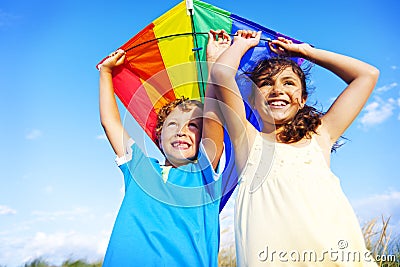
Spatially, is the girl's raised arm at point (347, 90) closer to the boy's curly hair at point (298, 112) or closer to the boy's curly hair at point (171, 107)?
the boy's curly hair at point (298, 112)

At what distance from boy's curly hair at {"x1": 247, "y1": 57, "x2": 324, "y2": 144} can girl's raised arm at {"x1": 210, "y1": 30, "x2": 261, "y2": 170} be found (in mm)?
213

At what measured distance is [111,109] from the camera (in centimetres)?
304

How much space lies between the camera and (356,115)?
255 centimetres

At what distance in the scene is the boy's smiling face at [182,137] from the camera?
2.88 m

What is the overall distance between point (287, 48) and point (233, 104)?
0.67 meters

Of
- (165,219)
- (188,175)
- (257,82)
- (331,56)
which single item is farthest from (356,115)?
(165,219)

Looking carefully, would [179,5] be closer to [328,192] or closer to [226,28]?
[226,28]

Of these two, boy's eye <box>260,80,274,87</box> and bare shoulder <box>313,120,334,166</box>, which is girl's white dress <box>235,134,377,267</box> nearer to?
bare shoulder <box>313,120,334,166</box>

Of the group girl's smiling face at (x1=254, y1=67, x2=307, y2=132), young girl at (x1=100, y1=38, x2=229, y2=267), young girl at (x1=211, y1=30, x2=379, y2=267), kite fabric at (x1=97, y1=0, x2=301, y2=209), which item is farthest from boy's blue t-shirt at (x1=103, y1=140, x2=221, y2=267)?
girl's smiling face at (x1=254, y1=67, x2=307, y2=132)

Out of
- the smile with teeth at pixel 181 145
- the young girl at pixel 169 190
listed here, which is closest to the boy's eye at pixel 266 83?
the young girl at pixel 169 190

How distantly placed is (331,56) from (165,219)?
1.38m

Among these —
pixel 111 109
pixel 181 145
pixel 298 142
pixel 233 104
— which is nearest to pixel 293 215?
pixel 298 142

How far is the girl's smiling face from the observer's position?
8.15 ft

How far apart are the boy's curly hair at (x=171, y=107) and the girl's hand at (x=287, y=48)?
64cm
